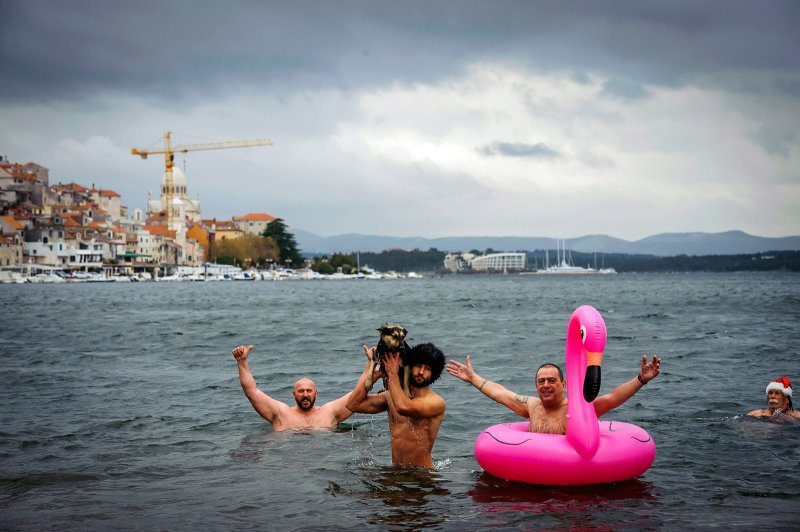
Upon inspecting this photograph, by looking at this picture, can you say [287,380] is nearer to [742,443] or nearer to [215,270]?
[742,443]

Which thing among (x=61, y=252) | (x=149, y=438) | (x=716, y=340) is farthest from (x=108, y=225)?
(x=149, y=438)

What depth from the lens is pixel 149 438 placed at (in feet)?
40.6

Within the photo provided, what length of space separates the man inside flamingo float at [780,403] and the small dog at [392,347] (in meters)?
7.09

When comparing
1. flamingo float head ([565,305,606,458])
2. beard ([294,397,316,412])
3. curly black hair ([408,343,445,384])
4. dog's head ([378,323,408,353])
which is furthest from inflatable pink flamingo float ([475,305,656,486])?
beard ([294,397,316,412])

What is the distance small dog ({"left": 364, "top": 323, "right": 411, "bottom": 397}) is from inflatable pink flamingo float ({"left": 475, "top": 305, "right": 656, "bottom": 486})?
3.97ft

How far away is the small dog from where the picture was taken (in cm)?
784

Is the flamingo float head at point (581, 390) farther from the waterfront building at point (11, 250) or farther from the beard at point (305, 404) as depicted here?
the waterfront building at point (11, 250)

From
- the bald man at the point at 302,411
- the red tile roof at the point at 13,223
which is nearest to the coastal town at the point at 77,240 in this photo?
the red tile roof at the point at 13,223

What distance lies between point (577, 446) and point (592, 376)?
3.20 feet

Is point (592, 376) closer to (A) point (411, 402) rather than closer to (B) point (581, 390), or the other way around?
(B) point (581, 390)

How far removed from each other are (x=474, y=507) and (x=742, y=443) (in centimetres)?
514

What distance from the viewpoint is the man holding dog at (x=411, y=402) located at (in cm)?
818

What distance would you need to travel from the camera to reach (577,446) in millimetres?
8117

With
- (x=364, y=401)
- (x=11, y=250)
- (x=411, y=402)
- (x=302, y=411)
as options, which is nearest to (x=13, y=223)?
(x=11, y=250)
